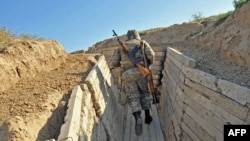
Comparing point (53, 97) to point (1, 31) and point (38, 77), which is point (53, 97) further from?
point (1, 31)

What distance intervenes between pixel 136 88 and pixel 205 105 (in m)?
3.75

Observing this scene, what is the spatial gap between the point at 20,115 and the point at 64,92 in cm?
150

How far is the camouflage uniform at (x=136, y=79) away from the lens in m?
8.48

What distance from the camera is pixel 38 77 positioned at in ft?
23.7

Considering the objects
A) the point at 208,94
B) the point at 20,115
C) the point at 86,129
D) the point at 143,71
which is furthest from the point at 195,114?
the point at 143,71

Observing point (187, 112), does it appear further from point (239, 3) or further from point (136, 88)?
point (239, 3)

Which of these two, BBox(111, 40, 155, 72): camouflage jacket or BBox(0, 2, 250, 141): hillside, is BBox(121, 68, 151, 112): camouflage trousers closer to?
BBox(111, 40, 155, 72): camouflage jacket

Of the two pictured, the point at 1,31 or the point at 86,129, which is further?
the point at 1,31

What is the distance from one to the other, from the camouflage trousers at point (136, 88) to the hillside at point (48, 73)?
1088mm

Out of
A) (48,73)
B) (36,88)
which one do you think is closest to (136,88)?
(48,73)

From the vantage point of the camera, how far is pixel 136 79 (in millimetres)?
8586

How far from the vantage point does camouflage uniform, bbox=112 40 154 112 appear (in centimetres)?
848

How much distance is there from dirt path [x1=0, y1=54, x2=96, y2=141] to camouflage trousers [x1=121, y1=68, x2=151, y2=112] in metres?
1.31

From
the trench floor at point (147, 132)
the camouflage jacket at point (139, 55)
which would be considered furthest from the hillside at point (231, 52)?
the trench floor at point (147, 132)
